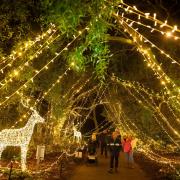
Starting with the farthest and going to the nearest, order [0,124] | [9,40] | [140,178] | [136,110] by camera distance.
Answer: [136,110]
[0,124]
[140,178]
[9,40]

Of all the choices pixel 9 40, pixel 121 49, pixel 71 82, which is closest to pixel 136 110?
pixel 71 82

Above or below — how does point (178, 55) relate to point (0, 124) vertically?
above

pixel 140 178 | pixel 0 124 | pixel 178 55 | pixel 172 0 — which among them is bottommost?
pixel 140 178

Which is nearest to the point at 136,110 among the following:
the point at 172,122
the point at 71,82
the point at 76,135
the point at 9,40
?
the point at 76,135

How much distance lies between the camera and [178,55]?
13219 millimetres

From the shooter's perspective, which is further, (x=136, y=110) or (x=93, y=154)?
(x=136, y=110)

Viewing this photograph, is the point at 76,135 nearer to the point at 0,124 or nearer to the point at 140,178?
the point at 0,124

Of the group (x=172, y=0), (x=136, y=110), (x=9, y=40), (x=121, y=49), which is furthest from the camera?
(x=136, y=110)

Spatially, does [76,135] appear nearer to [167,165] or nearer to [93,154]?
[93,154]

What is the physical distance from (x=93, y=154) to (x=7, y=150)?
4.60m

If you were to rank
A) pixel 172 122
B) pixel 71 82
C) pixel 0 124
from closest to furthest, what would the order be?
pixel 0 124, pixel 71 82, pixel 172 122

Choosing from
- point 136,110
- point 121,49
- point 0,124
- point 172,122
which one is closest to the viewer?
point 121,49

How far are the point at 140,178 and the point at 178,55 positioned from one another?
19.6 feet

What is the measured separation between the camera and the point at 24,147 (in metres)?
15.2
